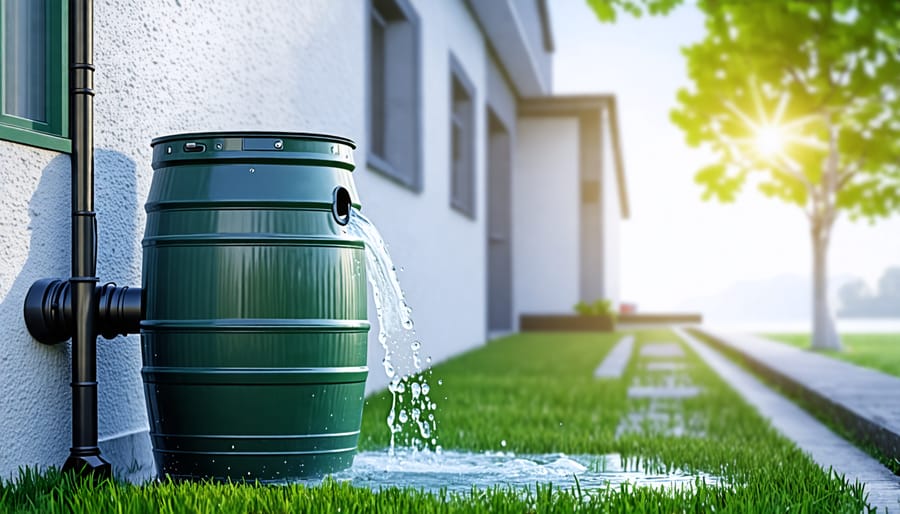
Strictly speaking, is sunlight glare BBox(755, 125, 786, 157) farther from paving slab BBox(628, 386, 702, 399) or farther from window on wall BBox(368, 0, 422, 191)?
paving slab BBox(628, 386, 702, 399)

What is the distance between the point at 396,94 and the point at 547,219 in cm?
1210

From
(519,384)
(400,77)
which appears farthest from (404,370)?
(400,77)

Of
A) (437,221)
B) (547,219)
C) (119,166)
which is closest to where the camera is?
(119,166)

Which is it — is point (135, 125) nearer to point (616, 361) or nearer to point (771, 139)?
point (616, 361)

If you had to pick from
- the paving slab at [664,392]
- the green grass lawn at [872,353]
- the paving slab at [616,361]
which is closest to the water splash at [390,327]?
the paving slab at [664,392]

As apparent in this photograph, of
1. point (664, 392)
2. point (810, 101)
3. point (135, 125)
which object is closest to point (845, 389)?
point (664, 392)

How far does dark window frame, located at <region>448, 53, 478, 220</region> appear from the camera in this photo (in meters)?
13.6

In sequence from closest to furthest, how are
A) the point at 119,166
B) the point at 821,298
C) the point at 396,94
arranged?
1. the point at 119,166
2. the point at 396,94
3. the point at 821,298

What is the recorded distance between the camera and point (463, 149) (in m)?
14.0

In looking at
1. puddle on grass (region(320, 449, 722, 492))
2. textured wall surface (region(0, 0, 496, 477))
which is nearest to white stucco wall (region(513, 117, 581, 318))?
textured wall surface (region(0, 0, 496, 477))

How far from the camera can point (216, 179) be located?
3453mm

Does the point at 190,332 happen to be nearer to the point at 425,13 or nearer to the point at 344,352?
the point at 344,352

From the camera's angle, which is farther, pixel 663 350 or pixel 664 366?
pixel 663 350

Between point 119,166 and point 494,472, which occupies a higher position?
point 119,166
